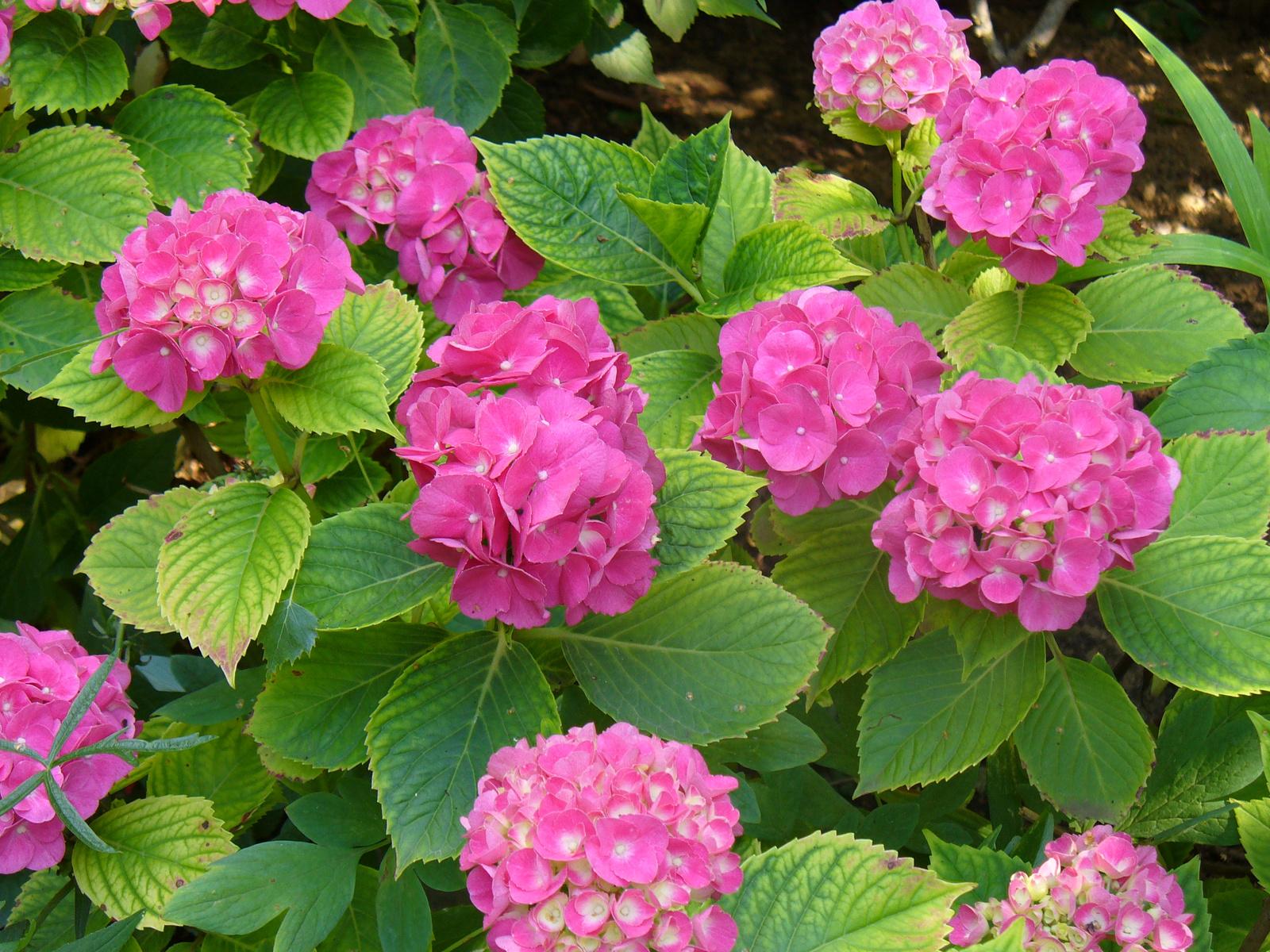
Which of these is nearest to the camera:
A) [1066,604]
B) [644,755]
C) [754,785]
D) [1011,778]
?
[644,755]

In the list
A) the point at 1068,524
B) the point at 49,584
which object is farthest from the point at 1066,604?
the point at 49,584

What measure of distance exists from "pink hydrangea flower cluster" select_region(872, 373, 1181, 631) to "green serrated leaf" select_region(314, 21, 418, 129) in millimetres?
1085

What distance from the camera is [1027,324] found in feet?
4.01

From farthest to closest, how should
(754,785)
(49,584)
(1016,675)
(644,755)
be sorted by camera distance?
(49,584) < (754,785) < (1016,675) < (644,755)

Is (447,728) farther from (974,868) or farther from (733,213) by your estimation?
(733,213)

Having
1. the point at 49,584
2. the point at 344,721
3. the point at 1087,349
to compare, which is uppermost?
the point at 1087,349

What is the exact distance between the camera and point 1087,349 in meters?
1.25

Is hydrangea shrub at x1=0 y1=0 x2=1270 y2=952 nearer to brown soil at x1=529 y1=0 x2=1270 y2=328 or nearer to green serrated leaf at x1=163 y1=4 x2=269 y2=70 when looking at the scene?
green serrated leaf at x1=163 y1=4 x2=269 y2=70

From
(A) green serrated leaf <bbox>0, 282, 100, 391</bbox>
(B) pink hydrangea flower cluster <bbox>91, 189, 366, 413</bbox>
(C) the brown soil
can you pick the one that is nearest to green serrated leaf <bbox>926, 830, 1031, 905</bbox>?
(B) pink hydrangea flower cluster <bbox>91, 189, 366, 413</bbox>

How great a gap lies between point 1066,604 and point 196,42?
1.42 metres

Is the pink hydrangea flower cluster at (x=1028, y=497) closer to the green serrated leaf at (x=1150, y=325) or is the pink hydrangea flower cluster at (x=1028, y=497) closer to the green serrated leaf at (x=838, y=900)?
the green serrated leaf at (x=838, y=900)

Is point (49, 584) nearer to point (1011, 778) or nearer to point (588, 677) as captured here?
point (588, 677)

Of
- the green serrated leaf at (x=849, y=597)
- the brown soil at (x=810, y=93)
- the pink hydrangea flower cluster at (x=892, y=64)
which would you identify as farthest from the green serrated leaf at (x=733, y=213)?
the brown soil at (x=810, y=93)

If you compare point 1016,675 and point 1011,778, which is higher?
point 1016,675
